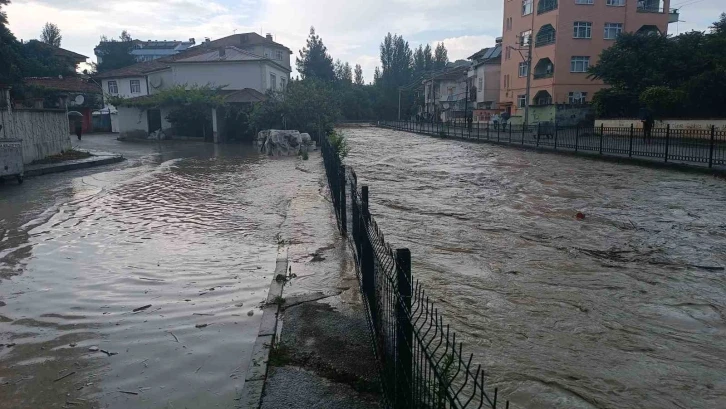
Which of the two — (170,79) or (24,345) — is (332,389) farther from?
(170,79)

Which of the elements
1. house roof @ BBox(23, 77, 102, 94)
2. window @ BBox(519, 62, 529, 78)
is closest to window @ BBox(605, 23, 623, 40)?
window @ BBox(519, 62, 529, 78)

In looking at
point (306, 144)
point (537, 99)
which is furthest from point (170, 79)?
point (537, 99)

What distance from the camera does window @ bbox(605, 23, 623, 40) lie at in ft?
172

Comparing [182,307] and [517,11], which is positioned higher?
[517,11]

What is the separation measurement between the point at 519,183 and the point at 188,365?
47.6 ft

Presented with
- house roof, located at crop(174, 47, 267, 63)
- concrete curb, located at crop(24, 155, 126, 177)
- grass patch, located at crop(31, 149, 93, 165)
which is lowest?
concrete curb, located at crop(24, 155, 126, 177)

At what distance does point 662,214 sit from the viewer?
12.3 m

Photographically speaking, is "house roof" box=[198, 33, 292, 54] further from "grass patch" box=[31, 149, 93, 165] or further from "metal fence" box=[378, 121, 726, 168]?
"grass patch" box=[31, 149, 93, 165]

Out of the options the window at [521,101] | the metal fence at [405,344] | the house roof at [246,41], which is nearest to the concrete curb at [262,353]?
the metal fence at [405,344]

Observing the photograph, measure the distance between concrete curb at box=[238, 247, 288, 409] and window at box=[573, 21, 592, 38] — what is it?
171 feet

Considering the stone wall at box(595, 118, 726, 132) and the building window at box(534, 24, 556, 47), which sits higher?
the building window at box(534, 24, 556, 47)

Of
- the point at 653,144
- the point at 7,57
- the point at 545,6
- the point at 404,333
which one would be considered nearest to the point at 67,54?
the point at 7,57

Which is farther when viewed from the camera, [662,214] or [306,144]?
[306,144]

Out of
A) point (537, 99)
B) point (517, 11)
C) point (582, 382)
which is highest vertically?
point (517, 11)
